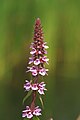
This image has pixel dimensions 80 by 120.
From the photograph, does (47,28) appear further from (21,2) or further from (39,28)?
(39,28)

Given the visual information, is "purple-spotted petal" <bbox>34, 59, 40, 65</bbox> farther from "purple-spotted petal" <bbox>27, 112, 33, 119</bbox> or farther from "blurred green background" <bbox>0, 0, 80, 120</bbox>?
"blurred green background" <bbox>0, 0, 80, 120</bbox>

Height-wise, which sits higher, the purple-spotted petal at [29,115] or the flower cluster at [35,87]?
the flower cluster at [35,87]

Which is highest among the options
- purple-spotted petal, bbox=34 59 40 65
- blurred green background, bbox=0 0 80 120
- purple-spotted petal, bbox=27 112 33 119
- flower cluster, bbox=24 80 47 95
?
blurred green background, bbox=0 0 80 120

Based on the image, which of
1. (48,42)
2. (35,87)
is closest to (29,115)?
(35,87)

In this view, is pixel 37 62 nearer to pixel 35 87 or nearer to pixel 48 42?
pixel 35 87

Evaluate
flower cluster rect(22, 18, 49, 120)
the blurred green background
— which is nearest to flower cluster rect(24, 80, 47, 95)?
flower cluster rect(22, 18, 49, 120)

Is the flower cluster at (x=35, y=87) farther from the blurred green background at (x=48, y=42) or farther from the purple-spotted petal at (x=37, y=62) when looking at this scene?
the blurred green background at (x=48, y=42)

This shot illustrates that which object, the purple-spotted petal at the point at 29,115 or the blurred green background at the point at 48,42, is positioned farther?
the blurred green background at the point at 48,42

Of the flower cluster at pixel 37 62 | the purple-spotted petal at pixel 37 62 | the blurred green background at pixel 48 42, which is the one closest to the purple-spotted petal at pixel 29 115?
the flower cluster at pixel 37 62
